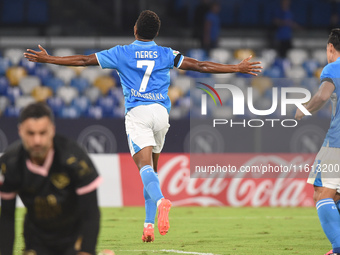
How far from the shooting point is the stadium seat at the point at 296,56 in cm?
2028

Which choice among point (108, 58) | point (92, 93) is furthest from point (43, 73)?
point (108, 58)

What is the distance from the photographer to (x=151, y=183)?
712 centimetres

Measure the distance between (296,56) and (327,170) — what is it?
565 inches

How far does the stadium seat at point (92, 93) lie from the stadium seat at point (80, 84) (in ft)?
0.43

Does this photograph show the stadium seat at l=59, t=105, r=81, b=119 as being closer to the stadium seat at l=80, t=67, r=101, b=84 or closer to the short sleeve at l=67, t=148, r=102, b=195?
the stadium seat at l=80, t=67, r=101, b=84

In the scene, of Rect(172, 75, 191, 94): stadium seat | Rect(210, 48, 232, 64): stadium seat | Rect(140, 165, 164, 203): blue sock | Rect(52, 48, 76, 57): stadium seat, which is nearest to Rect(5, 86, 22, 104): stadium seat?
Rect(52, 48, 76, 57): stadium seat

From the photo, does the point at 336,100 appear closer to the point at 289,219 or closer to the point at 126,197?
the point at 289,219

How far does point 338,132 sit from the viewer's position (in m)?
6.54

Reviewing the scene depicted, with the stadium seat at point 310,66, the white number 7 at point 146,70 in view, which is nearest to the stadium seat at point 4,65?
the stadium seat at point 310,66

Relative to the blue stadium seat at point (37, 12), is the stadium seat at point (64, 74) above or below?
below

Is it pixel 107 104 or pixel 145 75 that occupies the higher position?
pixel 145 75

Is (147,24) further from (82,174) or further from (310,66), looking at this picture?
(310,66)

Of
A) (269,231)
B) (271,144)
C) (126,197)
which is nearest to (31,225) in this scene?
(269,231)

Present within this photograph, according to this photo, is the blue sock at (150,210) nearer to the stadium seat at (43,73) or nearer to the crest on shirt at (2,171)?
the crest on shirt at (2,171)
